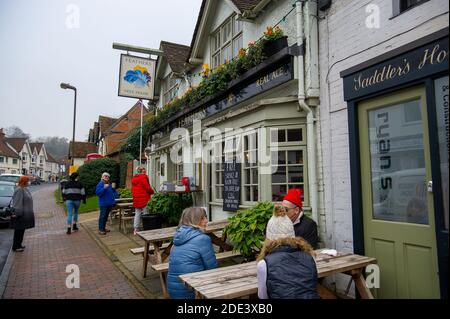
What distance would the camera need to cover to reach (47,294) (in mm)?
4785

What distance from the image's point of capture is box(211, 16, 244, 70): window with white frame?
808 centimetres

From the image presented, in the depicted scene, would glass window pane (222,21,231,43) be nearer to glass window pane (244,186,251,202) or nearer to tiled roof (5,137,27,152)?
glass window pane (244,186,251,202)

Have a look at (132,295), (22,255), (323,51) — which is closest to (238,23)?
(323,51)

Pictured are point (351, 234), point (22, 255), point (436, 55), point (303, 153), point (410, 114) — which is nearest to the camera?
point (436, 55)

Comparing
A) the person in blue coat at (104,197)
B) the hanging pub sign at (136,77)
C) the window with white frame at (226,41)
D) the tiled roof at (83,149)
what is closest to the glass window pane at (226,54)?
the window with white frame at (226,41)

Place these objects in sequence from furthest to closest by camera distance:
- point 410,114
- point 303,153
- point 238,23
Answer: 1. point 238,23
2. point 303,153
3. point 410,114

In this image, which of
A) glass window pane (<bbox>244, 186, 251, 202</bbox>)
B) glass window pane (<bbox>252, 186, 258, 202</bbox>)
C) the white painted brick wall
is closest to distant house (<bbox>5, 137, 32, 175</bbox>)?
glass window pane (<bbox>244, 186, 251, 202</bbox>)

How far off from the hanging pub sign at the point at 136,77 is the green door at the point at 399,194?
22.9ft

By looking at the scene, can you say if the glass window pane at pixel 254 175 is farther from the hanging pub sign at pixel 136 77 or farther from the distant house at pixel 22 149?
the distant house at pixel 22 149

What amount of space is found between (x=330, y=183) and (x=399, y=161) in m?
1.13

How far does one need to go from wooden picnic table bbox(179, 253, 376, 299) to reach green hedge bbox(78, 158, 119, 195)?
69.2 ft

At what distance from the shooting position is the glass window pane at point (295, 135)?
18.1 feet

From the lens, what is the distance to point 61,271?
598cm
